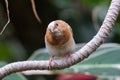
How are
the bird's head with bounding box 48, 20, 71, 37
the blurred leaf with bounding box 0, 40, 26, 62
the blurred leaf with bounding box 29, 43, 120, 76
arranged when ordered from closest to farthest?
1. the bird's head with bounding box 48, 20, 71, 37
2. the blurred leaf with bounding box 29, 43, 120, 76
3. the blurred leaf with bounding box 0, 40, 26, 62

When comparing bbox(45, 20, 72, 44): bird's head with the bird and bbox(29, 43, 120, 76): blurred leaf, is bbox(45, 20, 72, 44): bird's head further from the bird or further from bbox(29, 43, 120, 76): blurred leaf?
bbox(29, 43, 120, 76): blurred leaf

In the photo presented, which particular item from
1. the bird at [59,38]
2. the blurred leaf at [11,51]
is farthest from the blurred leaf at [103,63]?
the blurred leaf at [11,51]

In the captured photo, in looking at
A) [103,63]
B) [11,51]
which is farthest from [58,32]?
[11,51]

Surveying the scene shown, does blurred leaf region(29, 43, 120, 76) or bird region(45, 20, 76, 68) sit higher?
bird region(45, 20, 76, 68)

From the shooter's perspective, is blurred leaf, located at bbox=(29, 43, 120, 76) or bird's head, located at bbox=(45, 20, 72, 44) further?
blurred leaf, located at bbox=(29, 43, 120, 76)

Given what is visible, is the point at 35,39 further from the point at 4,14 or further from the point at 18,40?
the point at 4,14

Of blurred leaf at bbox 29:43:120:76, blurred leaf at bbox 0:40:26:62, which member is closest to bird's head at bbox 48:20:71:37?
blurred leaf at bbox 29:43:120:76

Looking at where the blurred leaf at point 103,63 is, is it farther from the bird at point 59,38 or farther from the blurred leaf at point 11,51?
the blurred leaf at point 11,51

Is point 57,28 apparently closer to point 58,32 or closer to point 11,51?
point 58,32

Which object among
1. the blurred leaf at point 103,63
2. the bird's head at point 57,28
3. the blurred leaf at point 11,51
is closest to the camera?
the bird's head at point 57,28
